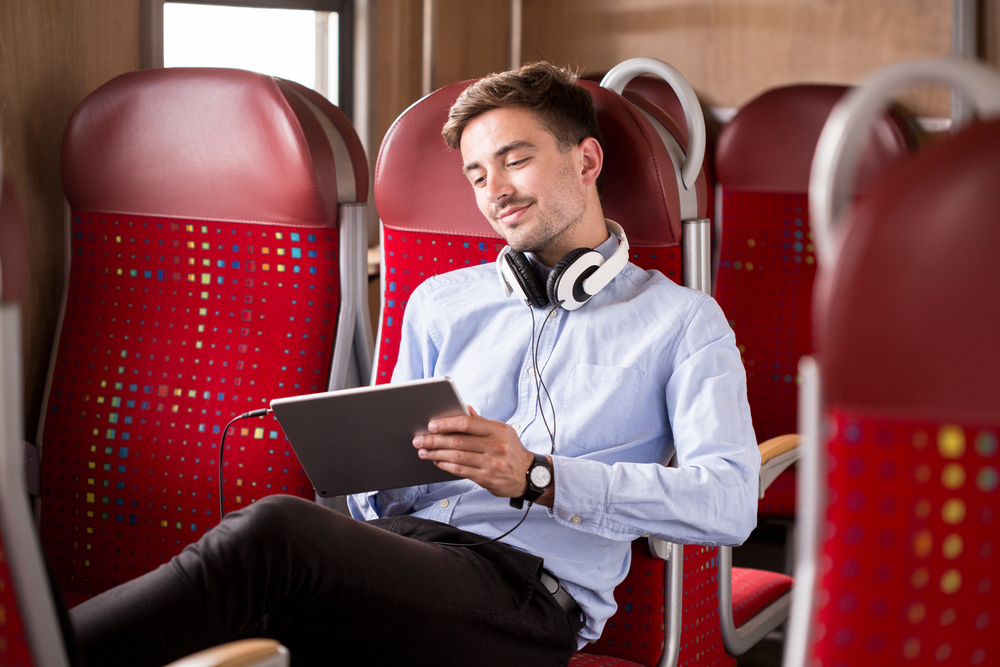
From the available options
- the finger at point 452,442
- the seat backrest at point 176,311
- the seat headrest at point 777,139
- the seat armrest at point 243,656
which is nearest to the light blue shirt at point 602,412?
the finger at point 452,442

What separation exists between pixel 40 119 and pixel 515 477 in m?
1.17

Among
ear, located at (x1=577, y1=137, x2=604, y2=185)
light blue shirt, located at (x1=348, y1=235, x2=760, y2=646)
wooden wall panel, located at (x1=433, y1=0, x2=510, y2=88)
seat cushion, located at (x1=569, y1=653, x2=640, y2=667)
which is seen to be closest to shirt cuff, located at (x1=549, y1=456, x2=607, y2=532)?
light blue shirt, located at (x1=348, y1=235, x2=760, y2=646)

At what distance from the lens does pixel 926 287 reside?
518 mm

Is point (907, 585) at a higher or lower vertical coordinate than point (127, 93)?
lower

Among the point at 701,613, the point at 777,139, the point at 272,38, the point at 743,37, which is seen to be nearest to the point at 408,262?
the point at 701,613

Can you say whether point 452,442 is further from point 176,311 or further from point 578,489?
point 176,311

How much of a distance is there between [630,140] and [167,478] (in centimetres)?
99

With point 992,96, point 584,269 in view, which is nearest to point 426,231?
point 584,269

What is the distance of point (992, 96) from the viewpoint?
21.7 inches

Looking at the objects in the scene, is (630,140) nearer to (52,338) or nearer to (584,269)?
(584,269)

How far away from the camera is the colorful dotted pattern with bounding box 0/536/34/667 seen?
615mm

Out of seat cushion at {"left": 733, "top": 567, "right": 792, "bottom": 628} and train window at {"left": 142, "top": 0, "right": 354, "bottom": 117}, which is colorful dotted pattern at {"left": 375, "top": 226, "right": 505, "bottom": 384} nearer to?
seat cushion at {"left": 733, "top": 567, "right": 792, "bottom": 628}

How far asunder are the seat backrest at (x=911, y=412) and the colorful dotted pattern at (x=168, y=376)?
1.14 meters

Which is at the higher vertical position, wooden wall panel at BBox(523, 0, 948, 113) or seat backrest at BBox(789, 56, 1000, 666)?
wooden wall panel at BBox(523, 0, 948, 113)
